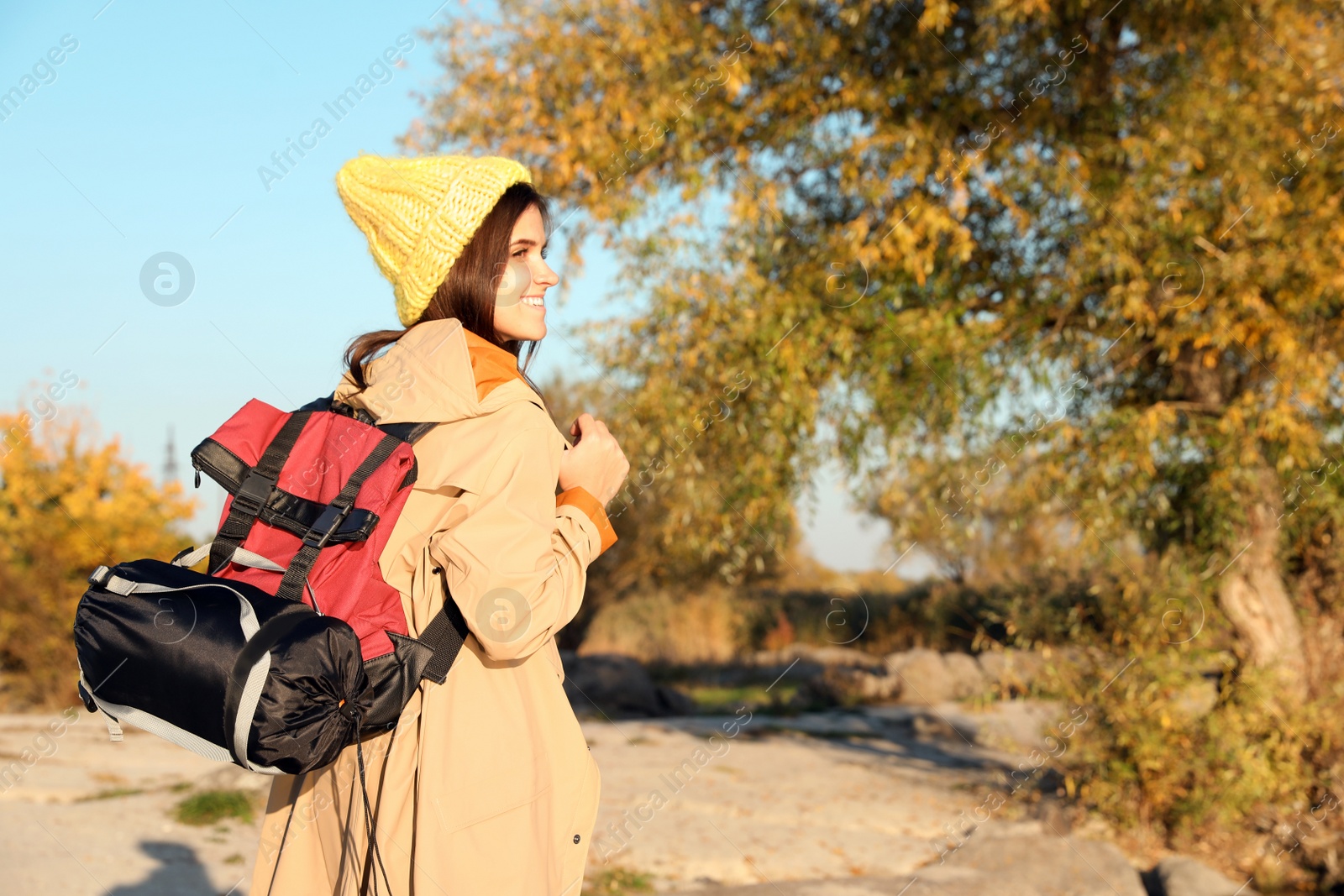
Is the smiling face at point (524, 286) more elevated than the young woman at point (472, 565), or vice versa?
the smiling face at point (524, 286)

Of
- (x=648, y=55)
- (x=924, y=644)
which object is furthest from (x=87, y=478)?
(x=924, y=644)

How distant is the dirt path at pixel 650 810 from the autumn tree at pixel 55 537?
0.81m

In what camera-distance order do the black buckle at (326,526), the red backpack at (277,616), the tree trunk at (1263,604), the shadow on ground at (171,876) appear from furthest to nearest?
1. the tree trunk at (1263,604)
2. the shadow on ground at (171,876)
3. the black buckle at (326,526)
4. the red backpack at (277,616)

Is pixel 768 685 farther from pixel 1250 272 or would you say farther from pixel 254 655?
pixel 254 655

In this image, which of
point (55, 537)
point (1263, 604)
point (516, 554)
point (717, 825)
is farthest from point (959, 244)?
point (55, 537)

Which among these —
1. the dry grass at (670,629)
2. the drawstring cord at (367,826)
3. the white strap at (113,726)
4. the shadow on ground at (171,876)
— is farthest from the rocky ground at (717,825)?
the dry grass at (670,629)

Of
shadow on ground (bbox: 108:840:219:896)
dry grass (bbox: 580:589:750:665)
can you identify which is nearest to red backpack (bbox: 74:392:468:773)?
shadow on ground (bbox: 108:840:219:896)

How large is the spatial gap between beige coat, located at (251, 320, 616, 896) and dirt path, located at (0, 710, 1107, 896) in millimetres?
3825

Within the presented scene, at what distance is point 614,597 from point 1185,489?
1333cm

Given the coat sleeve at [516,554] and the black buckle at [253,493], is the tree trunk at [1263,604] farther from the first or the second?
the black buckle at [253,493]

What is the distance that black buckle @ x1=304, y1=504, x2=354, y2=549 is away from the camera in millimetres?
Result: 1620

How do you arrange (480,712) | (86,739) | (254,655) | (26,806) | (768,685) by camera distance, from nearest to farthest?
(254,655) < (480,712) < (26,806) < (86,739) < (768,685)

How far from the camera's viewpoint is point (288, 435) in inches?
68.6

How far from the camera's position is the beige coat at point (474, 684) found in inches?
66.1
